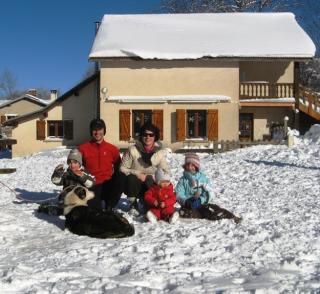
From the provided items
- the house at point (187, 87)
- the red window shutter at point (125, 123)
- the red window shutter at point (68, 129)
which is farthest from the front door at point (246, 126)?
the red window shutter at point (68, 129)

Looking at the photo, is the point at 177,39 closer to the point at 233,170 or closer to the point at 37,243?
the point at 233,170

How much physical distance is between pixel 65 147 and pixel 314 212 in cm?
1764

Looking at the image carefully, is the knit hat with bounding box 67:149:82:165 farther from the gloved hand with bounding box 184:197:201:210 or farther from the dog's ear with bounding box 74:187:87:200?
the gloved hand with bounding box 184:197:201:210

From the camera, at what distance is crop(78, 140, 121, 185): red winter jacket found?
6.53 metres

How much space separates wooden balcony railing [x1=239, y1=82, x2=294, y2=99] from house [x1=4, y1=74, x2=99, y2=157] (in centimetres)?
699

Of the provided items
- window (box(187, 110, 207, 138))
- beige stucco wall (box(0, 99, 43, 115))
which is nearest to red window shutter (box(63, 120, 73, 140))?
window (box(187, 110, 207, 138))

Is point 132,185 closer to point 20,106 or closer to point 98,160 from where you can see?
point 98,160

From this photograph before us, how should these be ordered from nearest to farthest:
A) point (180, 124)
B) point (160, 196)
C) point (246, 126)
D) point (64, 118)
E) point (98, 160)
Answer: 1. point (160, 196)
2. point (98, 160)
3. point (180, 124)
4. point (246, 126)
5. point (64, 118)

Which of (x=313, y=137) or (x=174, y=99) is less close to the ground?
(x=174, y=99)

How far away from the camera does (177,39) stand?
2195 cm

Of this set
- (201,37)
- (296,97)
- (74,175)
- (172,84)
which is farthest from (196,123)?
(74,175)

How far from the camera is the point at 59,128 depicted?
23.5 meters

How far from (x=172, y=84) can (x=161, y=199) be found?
1490 cm

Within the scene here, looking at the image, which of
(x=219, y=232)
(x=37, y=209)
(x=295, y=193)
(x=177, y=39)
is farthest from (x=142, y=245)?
(x=177, y=39)
